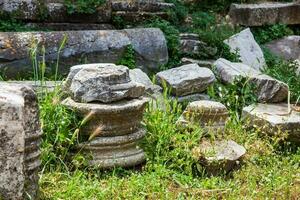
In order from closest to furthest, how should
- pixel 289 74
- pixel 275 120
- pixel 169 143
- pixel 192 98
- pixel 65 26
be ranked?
1. pixel 169 143
2. pixel 275 120
3. pixel 192 98
4. pixel 289 74
5. pixel 65 26

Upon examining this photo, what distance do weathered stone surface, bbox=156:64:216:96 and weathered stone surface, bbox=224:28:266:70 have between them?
1789 millimetres

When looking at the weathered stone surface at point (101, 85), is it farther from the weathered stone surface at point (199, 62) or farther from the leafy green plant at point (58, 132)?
the weathered stone surface at point (199, 62)

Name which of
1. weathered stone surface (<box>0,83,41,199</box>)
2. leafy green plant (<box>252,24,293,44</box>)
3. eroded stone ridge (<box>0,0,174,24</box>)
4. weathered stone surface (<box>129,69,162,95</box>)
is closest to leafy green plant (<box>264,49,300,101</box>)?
leafy green plant (<box>252,24,293,44</box>)

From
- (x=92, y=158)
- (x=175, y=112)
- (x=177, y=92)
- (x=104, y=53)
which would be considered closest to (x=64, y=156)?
(x=92, y=158)

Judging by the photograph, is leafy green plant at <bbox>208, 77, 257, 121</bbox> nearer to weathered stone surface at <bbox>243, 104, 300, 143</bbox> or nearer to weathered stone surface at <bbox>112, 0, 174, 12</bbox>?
weathered stone surface at <bbox>243, 104, 300, 143</bbox>

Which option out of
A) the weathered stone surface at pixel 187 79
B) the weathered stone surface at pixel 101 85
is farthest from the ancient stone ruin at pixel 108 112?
the weathered stone surface at pixel 187 79

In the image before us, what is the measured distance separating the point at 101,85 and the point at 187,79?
68.0 inches

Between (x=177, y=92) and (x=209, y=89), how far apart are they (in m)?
0.42

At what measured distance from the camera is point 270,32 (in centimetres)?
970

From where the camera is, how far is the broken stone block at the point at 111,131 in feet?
15.1

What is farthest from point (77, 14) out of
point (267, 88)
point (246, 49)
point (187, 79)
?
point (267, 88)

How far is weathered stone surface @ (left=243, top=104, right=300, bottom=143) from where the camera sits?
5480 mm

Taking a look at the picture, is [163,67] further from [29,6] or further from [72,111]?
[72,111]

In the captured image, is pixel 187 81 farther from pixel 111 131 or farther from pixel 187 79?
pixel 111 131
